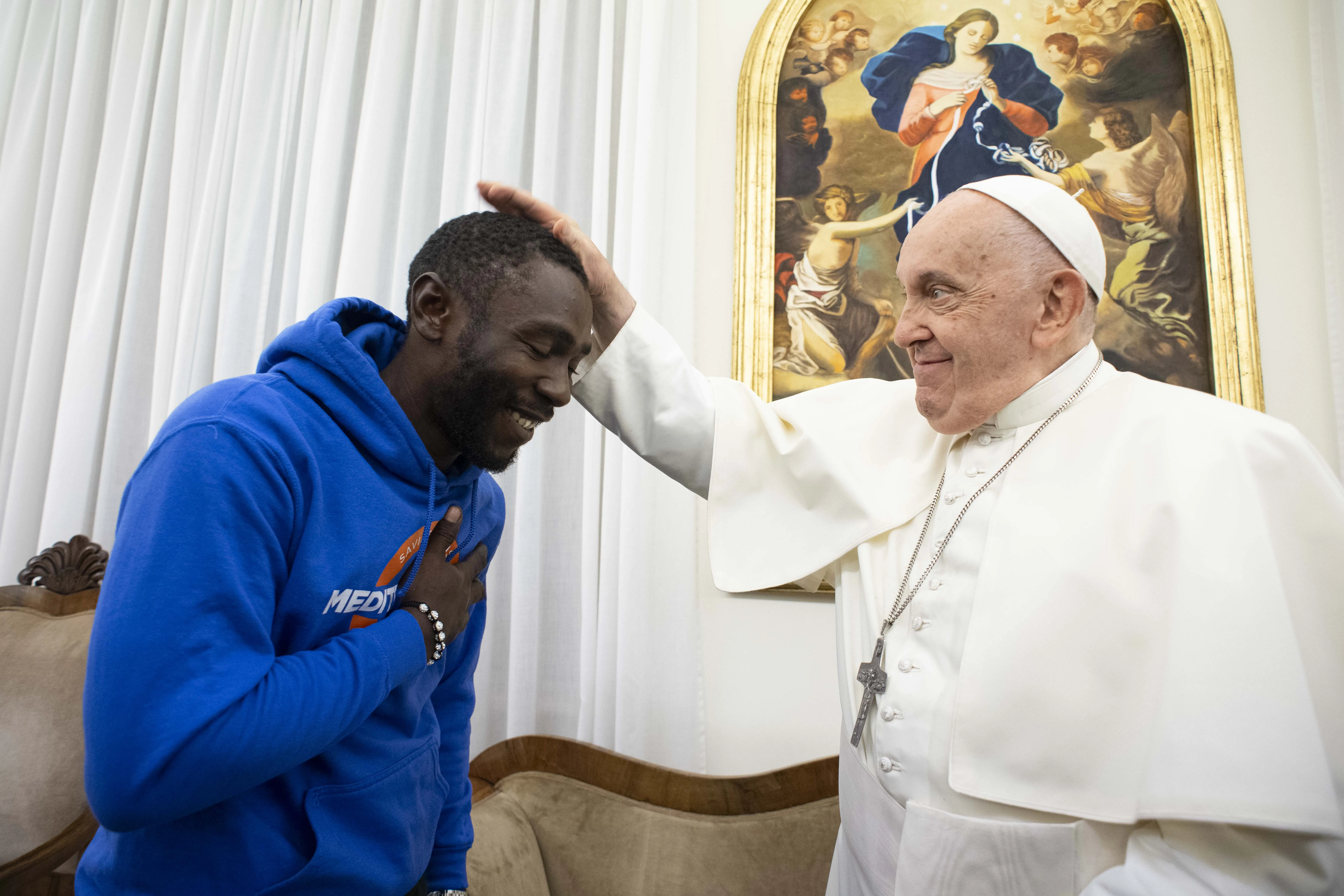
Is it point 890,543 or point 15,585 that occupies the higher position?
point 890,543

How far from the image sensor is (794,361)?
253cm

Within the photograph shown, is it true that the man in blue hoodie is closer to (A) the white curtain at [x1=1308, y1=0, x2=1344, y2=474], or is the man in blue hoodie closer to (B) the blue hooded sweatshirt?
(B) the blue hooded sweatshirt

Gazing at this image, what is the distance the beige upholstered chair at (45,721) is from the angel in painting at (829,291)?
7.10 feet

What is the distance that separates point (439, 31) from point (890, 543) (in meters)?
2.52

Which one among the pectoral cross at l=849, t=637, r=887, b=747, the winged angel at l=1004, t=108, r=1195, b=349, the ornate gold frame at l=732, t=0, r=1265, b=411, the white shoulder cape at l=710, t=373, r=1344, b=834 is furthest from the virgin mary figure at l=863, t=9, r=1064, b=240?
the pectoral cross at l=849, t=637, r=887, b=747

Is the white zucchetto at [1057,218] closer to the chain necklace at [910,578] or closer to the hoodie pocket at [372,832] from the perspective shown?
the chain necklace at [910,578]

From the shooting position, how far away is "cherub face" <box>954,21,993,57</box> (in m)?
2.58

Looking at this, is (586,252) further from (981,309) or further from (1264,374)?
(1264,374)

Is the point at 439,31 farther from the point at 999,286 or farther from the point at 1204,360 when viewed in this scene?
the point at 1204,360

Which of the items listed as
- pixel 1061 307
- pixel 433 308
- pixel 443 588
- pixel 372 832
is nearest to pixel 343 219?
pixel 433 308

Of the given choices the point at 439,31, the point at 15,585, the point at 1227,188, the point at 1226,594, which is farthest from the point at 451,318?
the point at 1227,188

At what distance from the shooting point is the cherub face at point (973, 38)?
258cm

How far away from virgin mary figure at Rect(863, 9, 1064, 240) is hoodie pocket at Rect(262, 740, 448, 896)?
85.8 inches

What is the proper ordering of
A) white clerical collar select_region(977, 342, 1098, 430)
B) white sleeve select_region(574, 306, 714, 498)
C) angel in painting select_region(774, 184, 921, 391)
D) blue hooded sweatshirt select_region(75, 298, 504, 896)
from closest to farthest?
blue hooded sweatshirt select_region(75, 298, 504, 896)
white clerical collar select_region(977, 342, 1098, 430)
white sleeve select_region(574, 306, 714, 498)
angel in painting select_region(774, 184, 921, 391)
